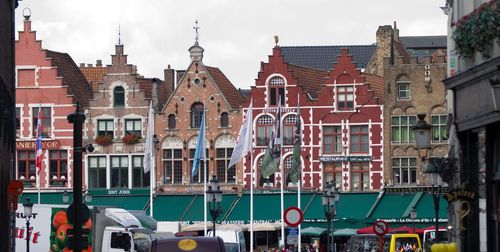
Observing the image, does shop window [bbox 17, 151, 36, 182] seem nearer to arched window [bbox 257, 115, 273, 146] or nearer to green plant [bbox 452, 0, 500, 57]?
arched window [bbox 257, 115, 273, 146]

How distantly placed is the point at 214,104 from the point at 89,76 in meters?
14.2

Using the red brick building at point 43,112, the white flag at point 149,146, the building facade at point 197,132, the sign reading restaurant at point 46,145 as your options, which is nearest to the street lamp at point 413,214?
the building facade at point 197,132

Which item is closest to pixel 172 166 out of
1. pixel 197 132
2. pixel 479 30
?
pixel 197 132

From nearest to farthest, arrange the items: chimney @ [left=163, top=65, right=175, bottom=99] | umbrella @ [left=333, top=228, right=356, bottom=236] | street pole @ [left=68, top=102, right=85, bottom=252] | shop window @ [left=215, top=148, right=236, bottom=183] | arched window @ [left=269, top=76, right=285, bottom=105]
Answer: street pole @ [left=68, top=102, right=85, bottom=252]
umbrella @ [left=333, top=228, right=356, bottom=236]
arched window @ [left=269, top=76, right=285, bottom=105]
shop window @ [left=215, top=148, right=236, bottom=183]
chimney @ [left=163, top=65, right=175, bottom=99]

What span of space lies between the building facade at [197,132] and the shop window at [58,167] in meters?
5.18

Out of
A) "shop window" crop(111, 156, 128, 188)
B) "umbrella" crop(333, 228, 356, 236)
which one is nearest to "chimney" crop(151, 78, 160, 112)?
"shop window" crop(111, 156, 128, 188)

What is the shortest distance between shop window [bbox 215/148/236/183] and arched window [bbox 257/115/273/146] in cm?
194

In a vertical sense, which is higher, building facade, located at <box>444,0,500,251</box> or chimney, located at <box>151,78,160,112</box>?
chimney, located at <box>151,78,160,112</box>

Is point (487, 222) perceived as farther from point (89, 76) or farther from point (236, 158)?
point (89, 76)

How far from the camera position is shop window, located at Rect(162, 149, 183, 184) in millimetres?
81062

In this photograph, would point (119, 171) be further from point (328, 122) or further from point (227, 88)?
point (328, 122)

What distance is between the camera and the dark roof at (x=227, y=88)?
3206 inches

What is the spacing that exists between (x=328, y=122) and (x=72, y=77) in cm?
1586

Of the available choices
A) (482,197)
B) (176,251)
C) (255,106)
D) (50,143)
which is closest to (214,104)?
(255,106)
